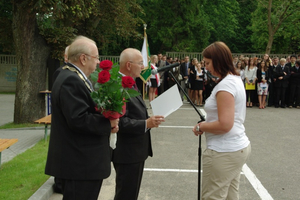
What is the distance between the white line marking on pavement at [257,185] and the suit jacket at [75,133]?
3.07 meters

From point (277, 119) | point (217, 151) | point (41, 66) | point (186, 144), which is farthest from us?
point (277, 119)

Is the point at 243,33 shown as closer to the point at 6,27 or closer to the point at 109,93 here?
the point at 6,27

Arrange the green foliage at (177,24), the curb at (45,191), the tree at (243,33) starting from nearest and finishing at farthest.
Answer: the curb at (45,191) < the green foliage at (177,24) < the tree at (243,33)

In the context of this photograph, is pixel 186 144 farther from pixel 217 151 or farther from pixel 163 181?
pixel 217 151

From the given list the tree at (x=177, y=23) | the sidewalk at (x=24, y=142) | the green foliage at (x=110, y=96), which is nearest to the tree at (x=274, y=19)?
the tree at (x=177, y=23)

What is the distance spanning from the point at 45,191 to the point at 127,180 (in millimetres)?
1919

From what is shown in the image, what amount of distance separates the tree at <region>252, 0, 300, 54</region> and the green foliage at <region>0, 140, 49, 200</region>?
68.9ft

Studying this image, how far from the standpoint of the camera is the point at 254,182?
17.4ft

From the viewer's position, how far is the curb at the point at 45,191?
4384 millimetres

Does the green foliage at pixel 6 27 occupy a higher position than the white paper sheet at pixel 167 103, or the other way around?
the green foliage at pixel 6 27

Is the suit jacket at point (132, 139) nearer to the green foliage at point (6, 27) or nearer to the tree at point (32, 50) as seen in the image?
the tree at point (32, 50)

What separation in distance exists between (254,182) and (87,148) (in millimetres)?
3680

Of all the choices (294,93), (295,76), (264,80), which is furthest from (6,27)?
(294,93)

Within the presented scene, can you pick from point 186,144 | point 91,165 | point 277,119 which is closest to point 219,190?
point 91,165
